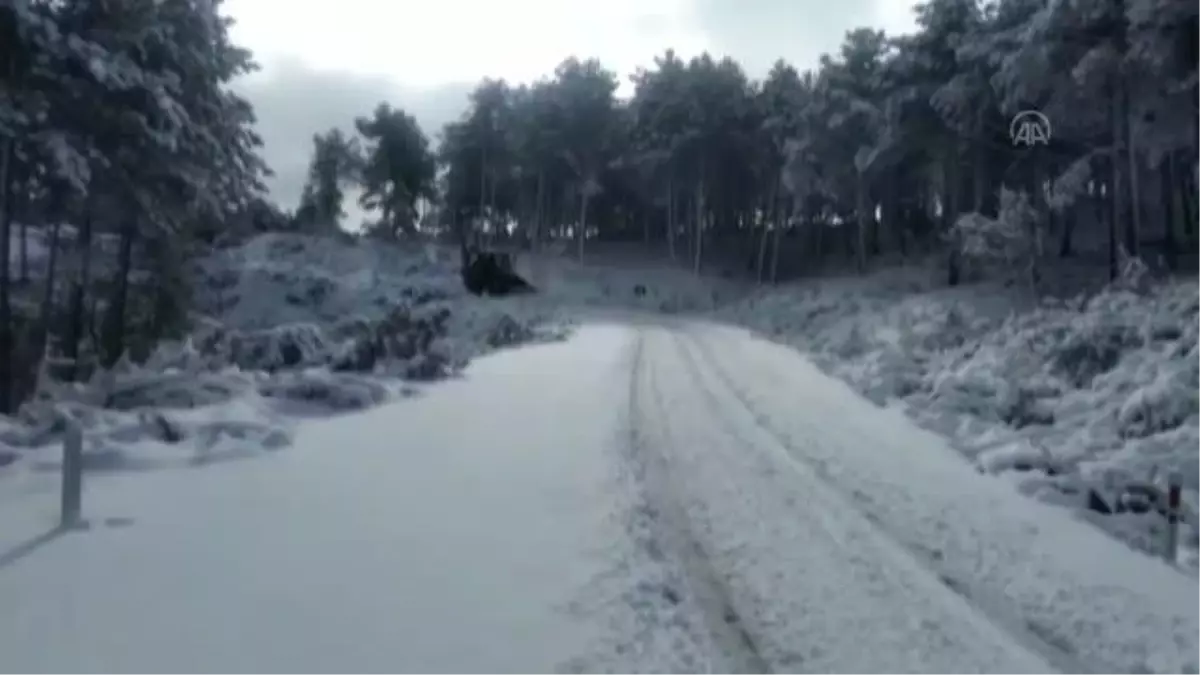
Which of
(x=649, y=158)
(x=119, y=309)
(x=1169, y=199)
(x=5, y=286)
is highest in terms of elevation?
(x=649, y=158)

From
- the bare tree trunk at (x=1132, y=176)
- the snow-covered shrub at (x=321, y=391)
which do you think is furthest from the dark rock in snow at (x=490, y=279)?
the snow-covered shrub at (x=321, y=391)

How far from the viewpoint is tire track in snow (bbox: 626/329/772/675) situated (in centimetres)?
564

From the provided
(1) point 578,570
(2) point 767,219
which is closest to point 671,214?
(2) point 767,219

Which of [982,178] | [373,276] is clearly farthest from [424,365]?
[373,276]

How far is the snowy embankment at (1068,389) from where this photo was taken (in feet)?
31.7

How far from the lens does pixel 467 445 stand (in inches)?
470

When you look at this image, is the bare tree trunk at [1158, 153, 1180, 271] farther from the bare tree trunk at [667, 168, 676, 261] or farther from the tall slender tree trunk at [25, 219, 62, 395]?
the tall slender tree trunk at [25, 219, 62, 395]

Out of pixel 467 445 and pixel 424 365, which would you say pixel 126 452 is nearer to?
pixel 467 445

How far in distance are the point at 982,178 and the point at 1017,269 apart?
10982 millimetres

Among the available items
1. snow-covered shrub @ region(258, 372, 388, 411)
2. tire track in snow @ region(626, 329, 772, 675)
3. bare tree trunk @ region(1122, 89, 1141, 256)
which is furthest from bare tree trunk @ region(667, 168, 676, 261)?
tire track in snow @ region(626, 329, 772, 675)

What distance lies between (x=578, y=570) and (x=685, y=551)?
997mm

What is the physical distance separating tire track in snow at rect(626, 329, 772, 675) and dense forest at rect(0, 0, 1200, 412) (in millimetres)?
10404

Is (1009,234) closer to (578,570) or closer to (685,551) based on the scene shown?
(685,551)

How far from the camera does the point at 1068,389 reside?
14.9 m
